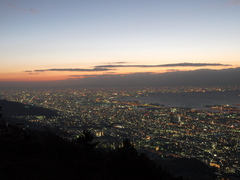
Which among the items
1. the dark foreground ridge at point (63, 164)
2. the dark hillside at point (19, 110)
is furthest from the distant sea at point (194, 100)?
the dark foreground ridge at point (63, 164)

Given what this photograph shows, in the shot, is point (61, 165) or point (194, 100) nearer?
point (61, 165)

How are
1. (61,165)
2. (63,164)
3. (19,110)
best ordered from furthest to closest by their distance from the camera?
(19,110) < (63,164) < (61,165)

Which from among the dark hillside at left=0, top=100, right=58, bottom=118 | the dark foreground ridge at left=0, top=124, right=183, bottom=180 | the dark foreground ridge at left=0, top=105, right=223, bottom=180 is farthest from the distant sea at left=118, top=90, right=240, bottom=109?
the dark foreground ridge at left=0, top=124, right=183, bottom=180

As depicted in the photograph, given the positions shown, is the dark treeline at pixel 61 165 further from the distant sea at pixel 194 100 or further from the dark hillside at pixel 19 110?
the distant sea at pixel 194 100

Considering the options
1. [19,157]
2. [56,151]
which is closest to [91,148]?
[56,151]

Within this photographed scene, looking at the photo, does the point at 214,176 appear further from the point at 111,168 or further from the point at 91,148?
the point at 111,168

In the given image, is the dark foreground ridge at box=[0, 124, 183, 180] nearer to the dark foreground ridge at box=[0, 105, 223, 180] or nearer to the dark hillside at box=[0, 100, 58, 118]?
the dark foreground ridge at box=[0, 105, 223, 180]

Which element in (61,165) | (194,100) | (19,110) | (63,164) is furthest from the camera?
(194,100)

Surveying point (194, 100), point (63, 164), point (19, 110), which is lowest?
point (194, 100)

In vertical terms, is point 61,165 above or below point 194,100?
above

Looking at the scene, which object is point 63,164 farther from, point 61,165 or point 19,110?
point 19,110

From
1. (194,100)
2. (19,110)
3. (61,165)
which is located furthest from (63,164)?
(194,100)
